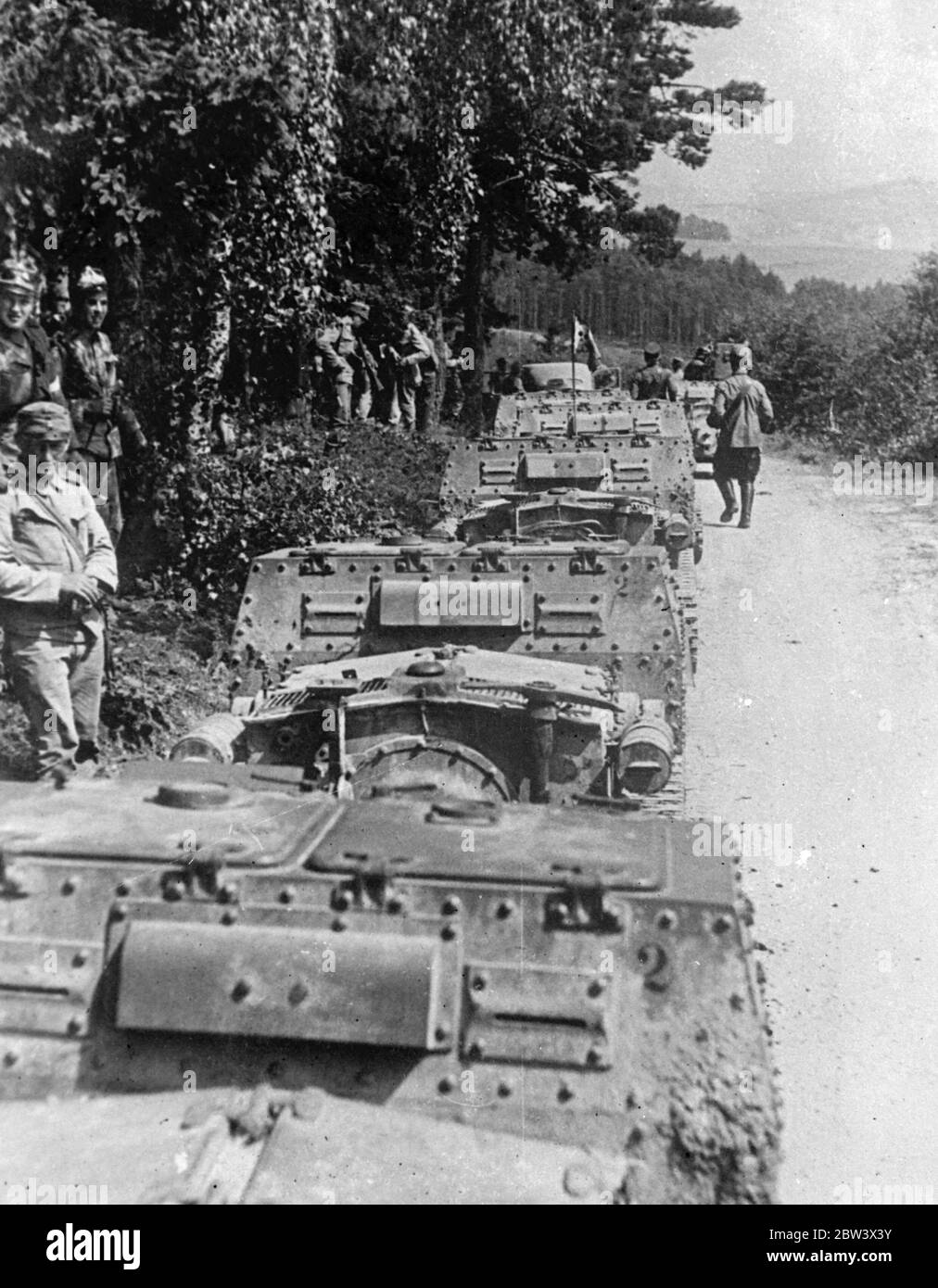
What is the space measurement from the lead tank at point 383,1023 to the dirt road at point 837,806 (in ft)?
3.11

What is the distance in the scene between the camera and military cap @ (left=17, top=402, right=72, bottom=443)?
21.5ft

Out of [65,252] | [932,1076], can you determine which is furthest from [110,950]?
[65,252]

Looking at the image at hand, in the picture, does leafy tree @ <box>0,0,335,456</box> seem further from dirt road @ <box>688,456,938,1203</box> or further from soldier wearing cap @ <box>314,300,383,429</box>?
dirt road @ <box>688,456,938,1203</box>

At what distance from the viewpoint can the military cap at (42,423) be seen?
6.54 m

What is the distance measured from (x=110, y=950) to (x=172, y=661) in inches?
224

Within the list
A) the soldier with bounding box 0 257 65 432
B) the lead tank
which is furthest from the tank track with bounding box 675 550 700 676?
the lead tank

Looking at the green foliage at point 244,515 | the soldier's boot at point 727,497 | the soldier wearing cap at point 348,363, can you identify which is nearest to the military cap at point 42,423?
the green foliage at point 244,515

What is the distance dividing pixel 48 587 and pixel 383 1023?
3494 millimetres

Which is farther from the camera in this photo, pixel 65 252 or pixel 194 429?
pixel 194 429

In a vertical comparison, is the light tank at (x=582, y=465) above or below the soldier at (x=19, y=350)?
below

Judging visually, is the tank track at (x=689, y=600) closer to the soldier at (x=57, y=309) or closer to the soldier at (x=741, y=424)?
the soldier at (x=741, y=424)

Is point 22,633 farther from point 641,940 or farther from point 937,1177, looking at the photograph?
point 937,1177

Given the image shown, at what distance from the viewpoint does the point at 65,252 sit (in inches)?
390

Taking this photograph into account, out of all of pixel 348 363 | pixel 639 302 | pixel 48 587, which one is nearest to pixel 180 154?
pixel 48 587
